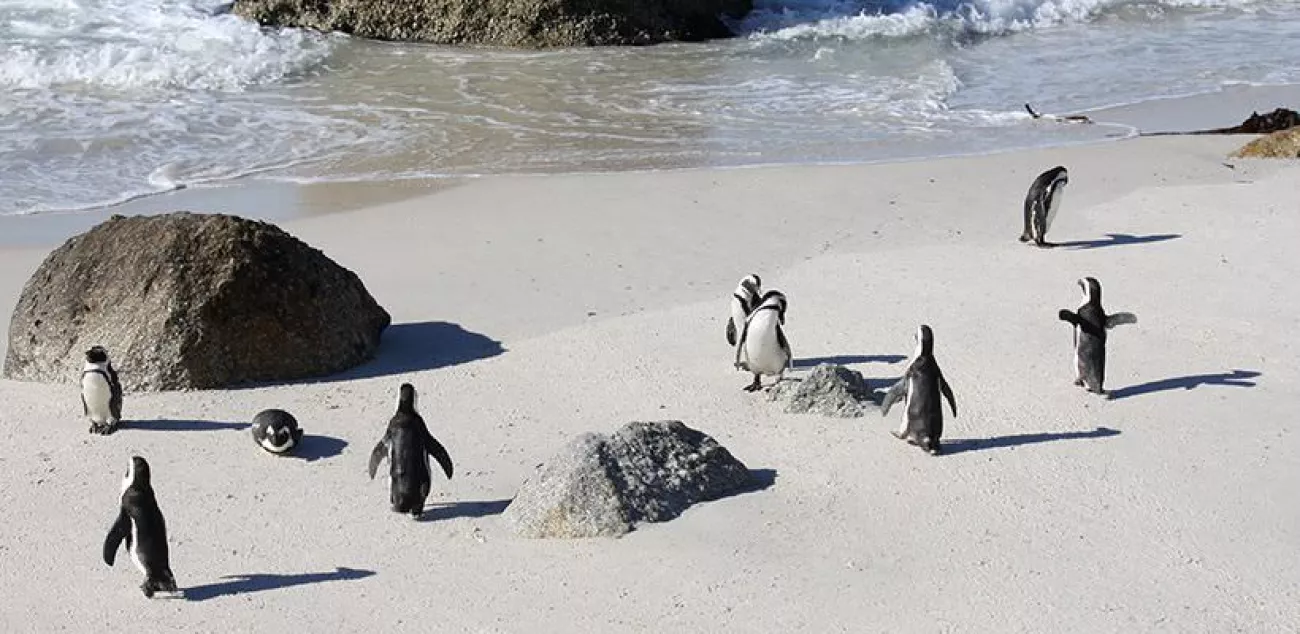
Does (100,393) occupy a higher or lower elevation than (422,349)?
higher

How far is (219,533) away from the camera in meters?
7.30

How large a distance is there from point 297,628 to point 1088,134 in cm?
1070

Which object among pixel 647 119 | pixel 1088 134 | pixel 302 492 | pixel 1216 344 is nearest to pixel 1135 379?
pixel 1216 344

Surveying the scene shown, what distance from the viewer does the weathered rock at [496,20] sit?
68.2ft

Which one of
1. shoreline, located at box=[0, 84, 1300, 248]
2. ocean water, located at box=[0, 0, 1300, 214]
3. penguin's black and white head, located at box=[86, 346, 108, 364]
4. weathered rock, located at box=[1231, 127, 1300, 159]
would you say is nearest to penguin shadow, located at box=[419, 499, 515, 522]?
penguin's black and white head, located at box=[86, 346, 108, 364]

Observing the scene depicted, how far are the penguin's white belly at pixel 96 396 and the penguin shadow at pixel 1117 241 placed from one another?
639 centimetres

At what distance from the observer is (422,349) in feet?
31.9

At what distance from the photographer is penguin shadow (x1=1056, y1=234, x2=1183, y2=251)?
38.6 feet

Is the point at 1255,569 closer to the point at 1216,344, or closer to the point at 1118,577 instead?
the point at 1118,577

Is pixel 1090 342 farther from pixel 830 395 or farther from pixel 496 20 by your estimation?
pixel 496 20

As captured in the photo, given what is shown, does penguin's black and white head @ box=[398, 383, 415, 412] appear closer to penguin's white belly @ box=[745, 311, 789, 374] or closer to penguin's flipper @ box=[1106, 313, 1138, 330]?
penguin's white belly @ box=[745, 311, 789, 374]

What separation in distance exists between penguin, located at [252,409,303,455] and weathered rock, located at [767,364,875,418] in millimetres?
2392

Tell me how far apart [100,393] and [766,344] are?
10.8 feet

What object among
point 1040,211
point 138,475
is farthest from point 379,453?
point 1040,211
